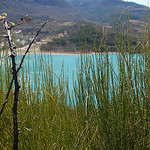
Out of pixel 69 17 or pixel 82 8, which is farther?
pixel 82 8

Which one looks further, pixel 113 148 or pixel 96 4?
pixel 96 4

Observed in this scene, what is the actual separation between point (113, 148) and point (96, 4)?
317 feet

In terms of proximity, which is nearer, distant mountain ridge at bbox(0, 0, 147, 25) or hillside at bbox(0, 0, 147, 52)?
hillside at bbox(0, 0, 147, 52)

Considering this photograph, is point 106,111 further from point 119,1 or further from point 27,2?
point 119,1

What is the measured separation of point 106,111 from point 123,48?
0.34 metres

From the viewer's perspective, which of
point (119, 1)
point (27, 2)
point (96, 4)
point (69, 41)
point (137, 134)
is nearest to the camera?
point (137, 134)

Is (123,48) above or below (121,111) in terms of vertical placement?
above

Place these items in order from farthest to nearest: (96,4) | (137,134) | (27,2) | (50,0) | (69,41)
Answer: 1. (96,4)
2. (50,0)
3. (27,2)
4. (69,41)
5. (137,134)

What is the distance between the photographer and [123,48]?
108 cm

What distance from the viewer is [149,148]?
0.92m

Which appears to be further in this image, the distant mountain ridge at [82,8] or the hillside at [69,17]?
the distant mountain ridge at [82,8]

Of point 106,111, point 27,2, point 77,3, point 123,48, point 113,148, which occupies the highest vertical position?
point 77,3

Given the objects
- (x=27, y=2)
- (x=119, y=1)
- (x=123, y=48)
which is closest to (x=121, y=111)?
(x=123, y=48)

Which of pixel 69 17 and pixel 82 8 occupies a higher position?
pixel 82 8
